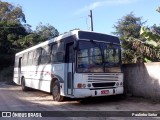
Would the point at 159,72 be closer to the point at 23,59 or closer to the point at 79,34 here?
the point at 79,34

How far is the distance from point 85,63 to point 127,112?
292 centimetres

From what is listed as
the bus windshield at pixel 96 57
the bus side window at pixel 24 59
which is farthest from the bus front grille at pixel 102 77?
the bus side window at pixel 24 59

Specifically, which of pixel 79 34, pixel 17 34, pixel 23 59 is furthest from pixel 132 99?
pixel 17 34

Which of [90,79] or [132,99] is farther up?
[90,79]

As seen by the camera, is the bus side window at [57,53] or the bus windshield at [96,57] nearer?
the bus windshield at [96,57]

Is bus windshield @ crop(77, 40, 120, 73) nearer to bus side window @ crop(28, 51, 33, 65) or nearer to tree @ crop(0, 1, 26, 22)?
→ bus side window @ crop(28, 51, 33, 65)

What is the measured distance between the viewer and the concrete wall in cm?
Answer: 1334

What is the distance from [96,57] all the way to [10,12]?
2051 inches

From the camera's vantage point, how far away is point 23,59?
21688mm

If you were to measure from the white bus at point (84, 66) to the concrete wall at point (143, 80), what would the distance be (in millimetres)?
1238

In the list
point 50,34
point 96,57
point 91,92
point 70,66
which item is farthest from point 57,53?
point 50,34

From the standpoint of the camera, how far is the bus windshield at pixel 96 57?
41.1 feet

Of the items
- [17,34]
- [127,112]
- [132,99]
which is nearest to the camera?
[127,112]

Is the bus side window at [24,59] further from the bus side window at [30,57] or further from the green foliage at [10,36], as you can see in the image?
the green foliage at [10,36]
